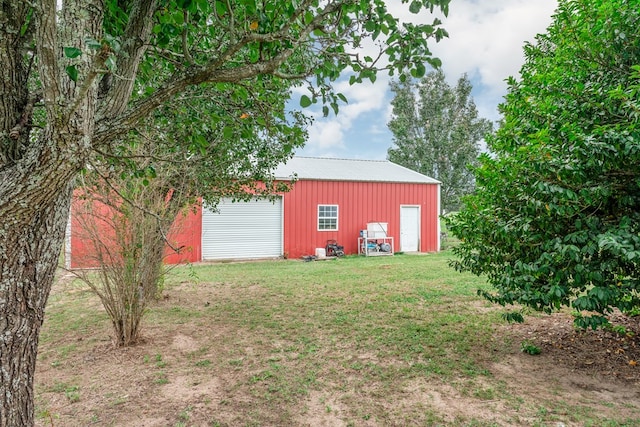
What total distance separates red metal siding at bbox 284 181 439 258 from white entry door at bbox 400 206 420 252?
19 cm

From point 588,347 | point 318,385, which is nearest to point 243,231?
point 318,385

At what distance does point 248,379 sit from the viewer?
10.7 ft

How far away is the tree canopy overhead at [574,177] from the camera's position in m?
2.48

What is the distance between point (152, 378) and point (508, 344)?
3855 millimetres

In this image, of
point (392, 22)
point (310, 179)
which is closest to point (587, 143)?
point (392, 22)

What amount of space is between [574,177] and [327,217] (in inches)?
435

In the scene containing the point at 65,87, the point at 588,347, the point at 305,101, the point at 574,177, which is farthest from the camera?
the point at 588,347

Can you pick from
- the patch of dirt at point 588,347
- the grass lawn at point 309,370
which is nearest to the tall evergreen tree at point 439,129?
the grass lawn at point 309,370

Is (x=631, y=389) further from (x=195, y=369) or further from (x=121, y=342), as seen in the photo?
(x=121, y=342)

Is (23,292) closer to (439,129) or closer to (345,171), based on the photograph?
(345,171)

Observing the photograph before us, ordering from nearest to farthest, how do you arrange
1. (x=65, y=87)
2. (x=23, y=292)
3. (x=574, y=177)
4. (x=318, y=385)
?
1. (x=65, y=87)
2. (x=23, y=292)
3. (x=574, y=177)
4. (x=318, y=385)

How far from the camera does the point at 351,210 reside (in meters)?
13.7

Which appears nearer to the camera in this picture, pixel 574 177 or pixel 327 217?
pixel 574 177

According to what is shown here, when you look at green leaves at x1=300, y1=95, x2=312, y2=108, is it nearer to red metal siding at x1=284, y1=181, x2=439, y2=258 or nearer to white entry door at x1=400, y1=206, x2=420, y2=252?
red metal siding at x1=284, y1=181, x2=439, y2=258
